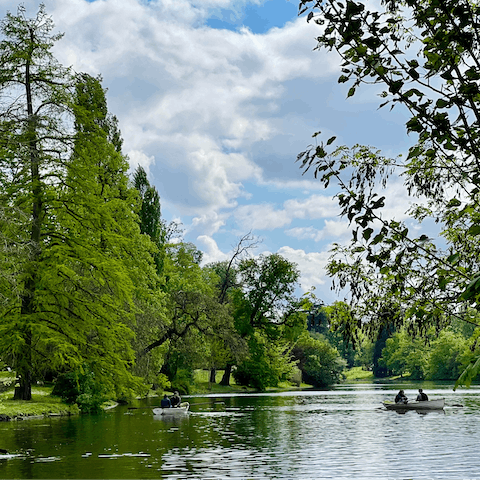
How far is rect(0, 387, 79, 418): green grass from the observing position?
84.4ft

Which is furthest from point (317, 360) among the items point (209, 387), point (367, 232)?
point (367, 232)

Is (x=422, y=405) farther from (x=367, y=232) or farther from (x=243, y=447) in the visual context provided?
(x=367, y=232)

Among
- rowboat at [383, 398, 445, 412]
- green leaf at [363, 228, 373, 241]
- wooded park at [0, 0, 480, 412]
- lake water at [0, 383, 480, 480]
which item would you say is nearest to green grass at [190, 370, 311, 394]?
wooded park at [0, 0, 480, 412]

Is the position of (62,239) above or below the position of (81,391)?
above

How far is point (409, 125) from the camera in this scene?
4332mm

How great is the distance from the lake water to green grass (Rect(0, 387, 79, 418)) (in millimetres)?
866

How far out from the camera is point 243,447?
59.9ft

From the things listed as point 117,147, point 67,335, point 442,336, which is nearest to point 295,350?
point 442,336

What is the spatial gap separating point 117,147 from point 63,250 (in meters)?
19.5

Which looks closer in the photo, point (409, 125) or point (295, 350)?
point (409, 125)

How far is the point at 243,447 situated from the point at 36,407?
12419 mm

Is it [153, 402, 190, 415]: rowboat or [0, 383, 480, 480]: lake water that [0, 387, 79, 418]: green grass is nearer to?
[0, 383, 480, 480]: lake water

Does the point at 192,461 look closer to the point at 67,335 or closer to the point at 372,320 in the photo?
the point at 372,320

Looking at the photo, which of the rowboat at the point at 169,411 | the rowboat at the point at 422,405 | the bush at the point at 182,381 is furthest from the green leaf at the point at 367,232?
the bush at the point at 182,381
